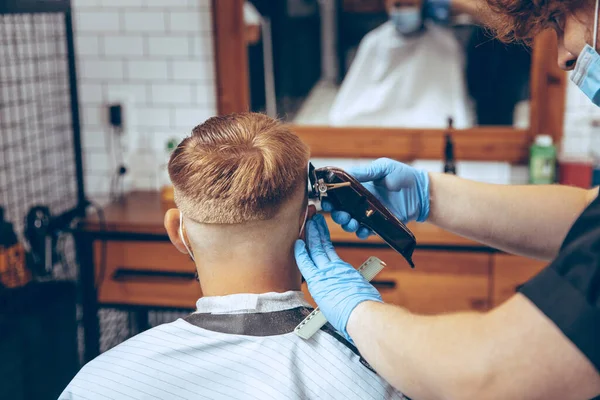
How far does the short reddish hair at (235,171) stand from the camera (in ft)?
4.56

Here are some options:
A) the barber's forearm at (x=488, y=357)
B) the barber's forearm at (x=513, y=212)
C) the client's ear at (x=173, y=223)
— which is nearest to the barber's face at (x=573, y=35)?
the barber's forearm at (x=513, y=212)

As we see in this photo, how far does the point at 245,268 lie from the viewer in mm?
1451

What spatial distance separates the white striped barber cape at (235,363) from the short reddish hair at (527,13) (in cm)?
73

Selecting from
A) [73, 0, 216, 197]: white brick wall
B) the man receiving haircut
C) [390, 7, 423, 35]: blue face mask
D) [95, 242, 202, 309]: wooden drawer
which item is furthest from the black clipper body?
[73, 0, 216, 197]: white brick wall

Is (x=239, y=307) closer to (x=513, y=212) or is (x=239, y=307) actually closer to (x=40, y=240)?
(x=513, y=212)

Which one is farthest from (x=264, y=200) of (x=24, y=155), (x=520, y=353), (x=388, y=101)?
(x=24, y=155)

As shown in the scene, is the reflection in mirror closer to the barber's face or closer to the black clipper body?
the barber's face

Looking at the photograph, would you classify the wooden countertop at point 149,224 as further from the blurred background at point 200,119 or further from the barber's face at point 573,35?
the barber's face at point 573,35

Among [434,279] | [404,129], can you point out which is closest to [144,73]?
[404,129]

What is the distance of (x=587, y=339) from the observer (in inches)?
40.1

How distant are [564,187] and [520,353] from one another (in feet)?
2.54

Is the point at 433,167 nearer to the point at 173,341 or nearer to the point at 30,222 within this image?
the point at 30,222

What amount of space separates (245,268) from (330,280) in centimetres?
22

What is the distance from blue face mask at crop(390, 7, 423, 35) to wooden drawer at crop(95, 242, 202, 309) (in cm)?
127
